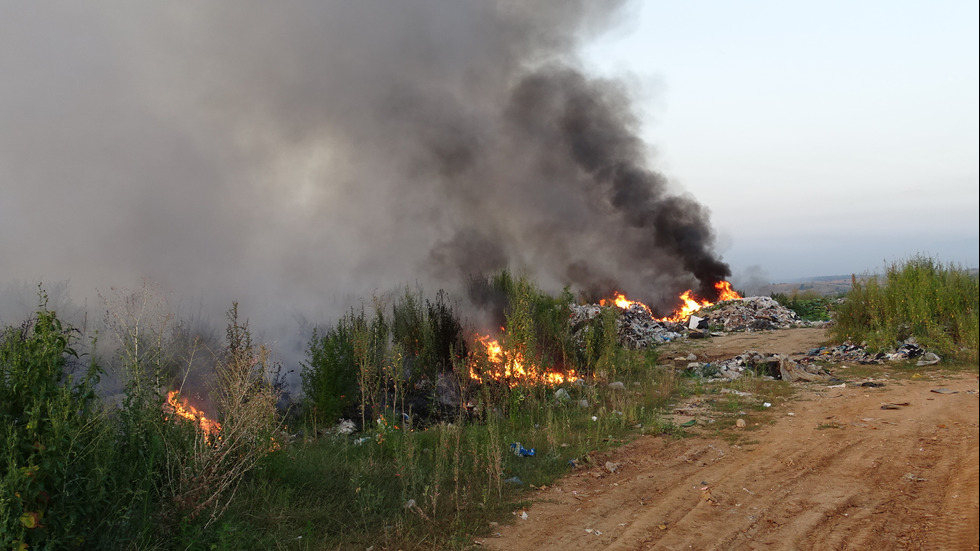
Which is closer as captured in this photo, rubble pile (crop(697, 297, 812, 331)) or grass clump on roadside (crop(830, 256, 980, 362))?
grass clump on roadside (crop(830, 256, 980, 362))

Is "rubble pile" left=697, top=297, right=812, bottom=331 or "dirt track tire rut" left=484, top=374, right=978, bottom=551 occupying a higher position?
"rubble pile" left=697, top=297, right=812, bottom=331

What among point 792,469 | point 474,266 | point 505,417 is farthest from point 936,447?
point 474,266

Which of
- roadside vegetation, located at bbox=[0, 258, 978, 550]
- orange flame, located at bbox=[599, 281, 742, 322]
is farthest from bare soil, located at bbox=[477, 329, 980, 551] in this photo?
orange flame, located at bbox=[599, 281, 742, 322]

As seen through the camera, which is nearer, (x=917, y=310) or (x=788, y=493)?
(x=788, y=493)

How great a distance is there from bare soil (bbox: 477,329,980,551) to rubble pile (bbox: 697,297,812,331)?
34.8ft

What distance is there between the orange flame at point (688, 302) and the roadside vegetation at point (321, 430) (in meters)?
11.1

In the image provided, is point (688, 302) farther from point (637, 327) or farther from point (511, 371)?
point (511, 371)

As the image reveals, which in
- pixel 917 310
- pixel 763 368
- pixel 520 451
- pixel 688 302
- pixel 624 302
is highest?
pixel 624 302

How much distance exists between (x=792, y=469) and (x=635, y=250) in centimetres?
1879

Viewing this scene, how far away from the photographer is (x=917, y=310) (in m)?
6.75

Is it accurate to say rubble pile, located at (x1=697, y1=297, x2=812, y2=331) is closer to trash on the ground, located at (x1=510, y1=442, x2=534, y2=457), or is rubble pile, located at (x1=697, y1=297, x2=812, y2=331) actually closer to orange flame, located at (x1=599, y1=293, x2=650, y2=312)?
orange flame, located at (x1=599, y1=293, x2=650, y2=312)

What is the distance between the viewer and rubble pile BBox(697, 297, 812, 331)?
17.2 m

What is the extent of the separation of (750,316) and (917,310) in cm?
1159

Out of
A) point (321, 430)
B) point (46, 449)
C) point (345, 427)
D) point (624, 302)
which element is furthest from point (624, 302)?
point (46, 449)
